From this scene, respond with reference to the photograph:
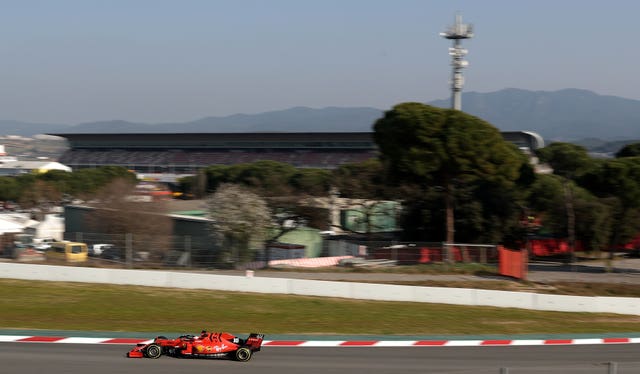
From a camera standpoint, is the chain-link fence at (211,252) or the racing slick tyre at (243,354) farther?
the chain-link fence at (211,252)

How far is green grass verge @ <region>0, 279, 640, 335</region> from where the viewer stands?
1997 cm

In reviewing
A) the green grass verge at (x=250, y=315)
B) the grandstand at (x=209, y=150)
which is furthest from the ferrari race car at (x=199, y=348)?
the grandstand at (x=209, y=150)

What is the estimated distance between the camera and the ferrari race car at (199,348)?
1427 centimetres

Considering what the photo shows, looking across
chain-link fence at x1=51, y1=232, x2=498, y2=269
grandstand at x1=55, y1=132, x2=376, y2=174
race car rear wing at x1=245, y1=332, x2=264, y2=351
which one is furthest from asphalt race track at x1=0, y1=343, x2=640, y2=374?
grandstand at x1=55, y1=132, x2=376, y2=174

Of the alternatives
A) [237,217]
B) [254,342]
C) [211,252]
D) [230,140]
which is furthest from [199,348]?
[230,140]

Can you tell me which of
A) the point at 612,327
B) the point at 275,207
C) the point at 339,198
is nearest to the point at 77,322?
the point at 612,327

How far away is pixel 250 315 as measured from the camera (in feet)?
72.3

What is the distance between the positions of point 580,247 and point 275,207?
20.6 m

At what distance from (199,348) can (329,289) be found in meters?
12.0

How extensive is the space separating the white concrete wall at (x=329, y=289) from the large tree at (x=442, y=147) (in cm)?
1293

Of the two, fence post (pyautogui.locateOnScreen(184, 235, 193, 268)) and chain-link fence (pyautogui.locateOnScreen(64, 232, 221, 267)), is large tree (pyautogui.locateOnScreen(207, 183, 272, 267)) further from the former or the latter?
fence post (pyautogui.locateOnScreen(184, 235, 193, 268))

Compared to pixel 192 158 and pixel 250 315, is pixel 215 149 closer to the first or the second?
pixel 192 158

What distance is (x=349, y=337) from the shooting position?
18719 mm

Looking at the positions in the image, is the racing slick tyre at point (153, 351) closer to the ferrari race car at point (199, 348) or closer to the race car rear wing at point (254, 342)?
the ferrari race car at point (199, 348)
